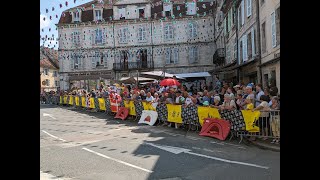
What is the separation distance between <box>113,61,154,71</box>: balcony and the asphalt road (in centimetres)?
2858

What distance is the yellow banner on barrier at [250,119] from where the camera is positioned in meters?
9.18

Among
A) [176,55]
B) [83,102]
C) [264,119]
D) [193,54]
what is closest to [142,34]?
[176,55]

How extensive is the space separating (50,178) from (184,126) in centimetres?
724

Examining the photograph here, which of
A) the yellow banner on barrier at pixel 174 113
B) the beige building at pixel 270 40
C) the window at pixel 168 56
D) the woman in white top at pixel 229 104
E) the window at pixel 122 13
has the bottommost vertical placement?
the yellow banner on barrier at pixel 174 113

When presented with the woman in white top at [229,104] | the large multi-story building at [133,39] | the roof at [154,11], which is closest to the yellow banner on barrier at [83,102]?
the woman in white top at [229,104]

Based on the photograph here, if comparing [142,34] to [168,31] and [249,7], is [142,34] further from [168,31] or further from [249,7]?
[249,7]

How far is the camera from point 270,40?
622 inches

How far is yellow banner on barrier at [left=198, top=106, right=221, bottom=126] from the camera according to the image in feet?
35.0

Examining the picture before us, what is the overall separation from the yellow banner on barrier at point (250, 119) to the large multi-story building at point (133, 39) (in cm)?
3012

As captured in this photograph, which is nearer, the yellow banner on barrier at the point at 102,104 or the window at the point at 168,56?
the yellow banner on barrier at the point at 102,104

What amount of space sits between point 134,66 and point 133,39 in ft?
11.3

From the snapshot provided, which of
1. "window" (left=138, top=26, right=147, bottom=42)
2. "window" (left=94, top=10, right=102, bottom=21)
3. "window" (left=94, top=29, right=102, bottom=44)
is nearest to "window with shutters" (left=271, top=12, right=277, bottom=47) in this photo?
"window" (left=138, top=26, right=147, bottom=42)

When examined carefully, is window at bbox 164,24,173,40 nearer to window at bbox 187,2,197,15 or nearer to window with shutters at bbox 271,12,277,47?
window at bbox 187,2,197,15

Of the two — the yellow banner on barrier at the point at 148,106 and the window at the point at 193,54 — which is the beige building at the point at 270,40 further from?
the window at the point at 193,54
